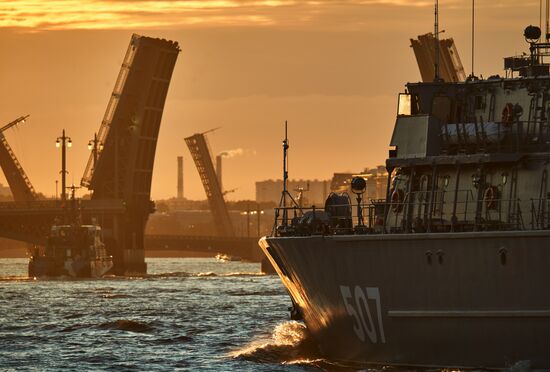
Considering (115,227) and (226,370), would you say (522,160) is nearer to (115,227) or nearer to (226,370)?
(226,370)

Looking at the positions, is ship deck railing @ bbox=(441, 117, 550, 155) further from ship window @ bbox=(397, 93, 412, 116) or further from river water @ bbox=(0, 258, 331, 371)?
river water @ bbox=(0, 258, 331, 371)

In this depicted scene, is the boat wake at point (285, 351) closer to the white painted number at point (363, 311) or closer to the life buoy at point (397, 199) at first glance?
the white painted number at point (363, 311)

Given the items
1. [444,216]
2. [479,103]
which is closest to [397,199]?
[444,216]

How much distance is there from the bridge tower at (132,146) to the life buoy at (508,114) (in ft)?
240

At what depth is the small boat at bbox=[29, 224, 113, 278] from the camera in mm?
121062

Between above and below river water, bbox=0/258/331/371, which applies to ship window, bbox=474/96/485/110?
above

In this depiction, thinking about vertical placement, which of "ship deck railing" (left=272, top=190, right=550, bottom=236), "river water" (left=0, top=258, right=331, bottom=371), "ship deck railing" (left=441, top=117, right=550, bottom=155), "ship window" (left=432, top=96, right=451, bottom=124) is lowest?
"river water" (left=0, top=258, right=331, bottom=371)

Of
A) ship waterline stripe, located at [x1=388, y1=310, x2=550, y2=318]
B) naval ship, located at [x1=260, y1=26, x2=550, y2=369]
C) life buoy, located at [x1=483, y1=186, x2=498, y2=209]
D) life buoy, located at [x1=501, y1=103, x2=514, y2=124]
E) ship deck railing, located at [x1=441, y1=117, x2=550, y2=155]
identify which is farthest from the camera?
life buoy, located at [x1=501, y1=103, x2=514, y2=124]

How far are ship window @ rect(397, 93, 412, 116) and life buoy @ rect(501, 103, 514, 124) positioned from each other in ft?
7.56

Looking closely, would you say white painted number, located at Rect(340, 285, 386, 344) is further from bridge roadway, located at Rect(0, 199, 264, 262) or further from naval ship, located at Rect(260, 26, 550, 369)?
bridge roadway, located at Rect(0, 199, 264, 262)

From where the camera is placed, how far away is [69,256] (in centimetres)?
12250

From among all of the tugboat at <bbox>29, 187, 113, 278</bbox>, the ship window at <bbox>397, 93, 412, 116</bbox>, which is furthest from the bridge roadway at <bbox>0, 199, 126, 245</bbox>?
the ship window at <bbox>397, 93, 412, 116</bbox>

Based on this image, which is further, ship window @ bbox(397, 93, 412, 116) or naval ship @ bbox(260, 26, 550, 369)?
ship window @ bbox(397, 93, 412, 116)

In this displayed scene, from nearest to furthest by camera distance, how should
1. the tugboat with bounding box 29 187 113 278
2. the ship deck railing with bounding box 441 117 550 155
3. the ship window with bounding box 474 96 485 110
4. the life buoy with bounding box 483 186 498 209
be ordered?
the life buoy with bounding box 483 186 498 209, the ship deck railing with bounding box 441 117 550 155, the ship window with bounding box 474 96 485 110, the tugboat with bounding box 29 187 113 278
